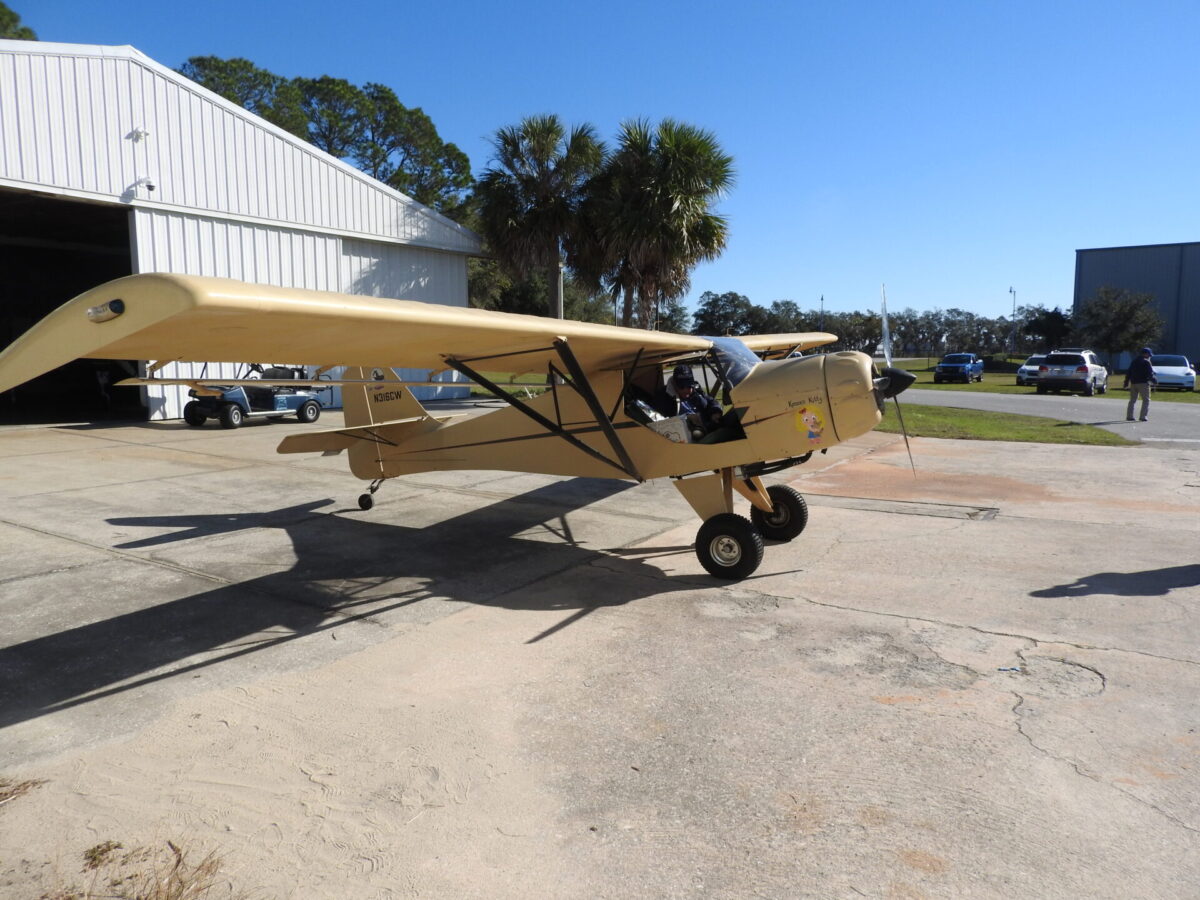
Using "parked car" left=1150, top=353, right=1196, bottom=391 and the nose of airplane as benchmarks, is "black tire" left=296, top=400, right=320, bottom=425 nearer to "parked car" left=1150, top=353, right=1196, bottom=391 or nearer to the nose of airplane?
the nose of airplane

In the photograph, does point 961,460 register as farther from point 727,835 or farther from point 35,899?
point 35,899

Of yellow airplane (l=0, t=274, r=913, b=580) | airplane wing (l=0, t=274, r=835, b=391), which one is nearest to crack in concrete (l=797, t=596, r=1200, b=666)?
yellow airplane (l=0, t=274, r=913, b=580)

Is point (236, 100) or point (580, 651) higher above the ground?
point (236, 100)

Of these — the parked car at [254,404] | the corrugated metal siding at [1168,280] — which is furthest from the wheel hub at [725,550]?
the corrugated metal siding at [1168,280]

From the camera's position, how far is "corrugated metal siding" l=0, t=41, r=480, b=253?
51.0 feet

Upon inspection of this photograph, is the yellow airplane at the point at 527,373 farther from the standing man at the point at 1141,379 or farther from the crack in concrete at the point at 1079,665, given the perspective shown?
the standing man at the point at 1141,379

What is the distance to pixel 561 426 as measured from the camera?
7449mm

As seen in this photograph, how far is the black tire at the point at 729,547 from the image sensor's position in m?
6.32

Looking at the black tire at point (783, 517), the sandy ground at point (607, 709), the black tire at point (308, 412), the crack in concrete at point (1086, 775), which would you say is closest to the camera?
the sandy ground at point (607, 709)

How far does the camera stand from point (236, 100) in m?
49.7

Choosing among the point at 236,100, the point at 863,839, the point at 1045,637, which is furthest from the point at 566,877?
the point at 236,100

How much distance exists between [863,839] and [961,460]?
11.3m

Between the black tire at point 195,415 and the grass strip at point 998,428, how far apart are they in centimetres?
1614

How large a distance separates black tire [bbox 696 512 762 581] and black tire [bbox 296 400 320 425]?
15849 mm
